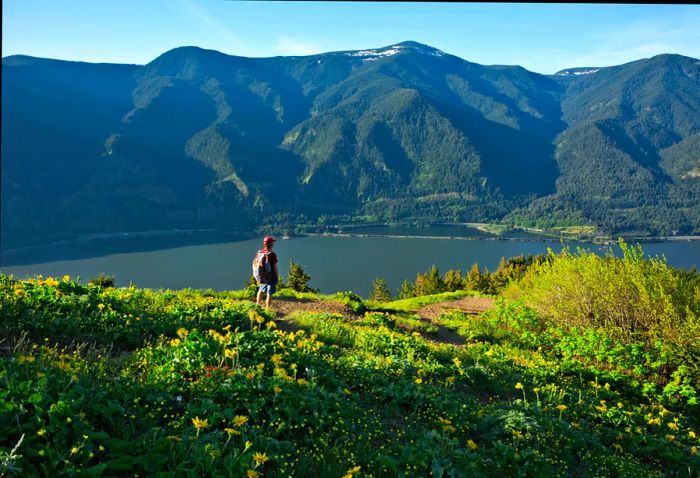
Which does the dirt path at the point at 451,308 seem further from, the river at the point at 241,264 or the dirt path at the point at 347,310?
the river at the point at 241,264

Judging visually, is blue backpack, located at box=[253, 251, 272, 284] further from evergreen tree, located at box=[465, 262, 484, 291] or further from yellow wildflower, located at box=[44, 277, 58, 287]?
evergreen tree, located at box=[465, 262, 484, 291]

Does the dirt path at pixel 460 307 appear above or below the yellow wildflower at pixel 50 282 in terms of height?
below

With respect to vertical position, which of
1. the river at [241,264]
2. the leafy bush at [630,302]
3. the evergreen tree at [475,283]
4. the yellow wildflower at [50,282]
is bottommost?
the river at [241,264]

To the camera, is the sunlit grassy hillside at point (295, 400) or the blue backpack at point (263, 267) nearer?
the sunlit grassy hillside at point (295, 400)

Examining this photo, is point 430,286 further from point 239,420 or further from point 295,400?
point 239,420

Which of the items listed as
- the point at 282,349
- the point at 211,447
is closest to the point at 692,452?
the point at 282,349

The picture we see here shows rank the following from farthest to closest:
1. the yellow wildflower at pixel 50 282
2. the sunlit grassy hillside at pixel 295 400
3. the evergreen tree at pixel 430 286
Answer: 1. the evergreen tree at pixel 430 286
2. the yellow wildflower at pixel 50 282
3. the sunlit grassy hillside at pixel 295 400

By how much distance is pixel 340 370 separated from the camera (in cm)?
666

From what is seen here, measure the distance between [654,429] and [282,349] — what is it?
5.95 m

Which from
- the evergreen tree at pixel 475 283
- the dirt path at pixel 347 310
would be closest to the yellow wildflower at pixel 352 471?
the dirt path at pixel 347 310

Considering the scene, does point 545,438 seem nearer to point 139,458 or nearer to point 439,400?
point 439,400

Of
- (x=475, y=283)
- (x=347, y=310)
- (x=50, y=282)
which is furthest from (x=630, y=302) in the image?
(x=475, y=283)

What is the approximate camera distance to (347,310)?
16.5 meters

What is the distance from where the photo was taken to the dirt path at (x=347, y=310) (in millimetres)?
13617
